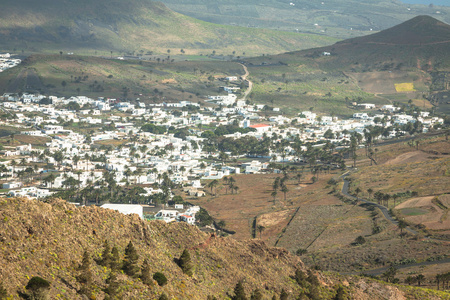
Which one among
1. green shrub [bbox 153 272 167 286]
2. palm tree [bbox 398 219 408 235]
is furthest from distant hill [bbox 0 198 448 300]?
palm tree [bbox 398 219 408 235]

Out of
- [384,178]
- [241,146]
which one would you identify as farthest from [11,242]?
[241,146]

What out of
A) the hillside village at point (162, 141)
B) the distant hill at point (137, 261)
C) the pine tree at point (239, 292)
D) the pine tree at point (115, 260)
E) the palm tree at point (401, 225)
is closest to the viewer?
the distant hill at point (137, 261)

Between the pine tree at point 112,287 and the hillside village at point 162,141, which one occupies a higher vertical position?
the pine tree at point 112,287

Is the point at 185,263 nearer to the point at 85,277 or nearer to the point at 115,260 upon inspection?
the point at 115,260

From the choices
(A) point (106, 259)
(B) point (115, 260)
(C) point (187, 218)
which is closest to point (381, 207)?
(C) point (187, 218)

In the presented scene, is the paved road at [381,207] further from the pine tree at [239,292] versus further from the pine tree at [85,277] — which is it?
the pine tree at [85,277]

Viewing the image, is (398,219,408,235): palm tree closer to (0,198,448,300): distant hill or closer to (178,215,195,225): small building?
(0,198,448,300): distant hill

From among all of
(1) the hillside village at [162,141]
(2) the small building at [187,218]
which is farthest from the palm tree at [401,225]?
(1) the hillside village at [162,141]

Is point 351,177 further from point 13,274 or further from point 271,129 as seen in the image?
point 13,274
